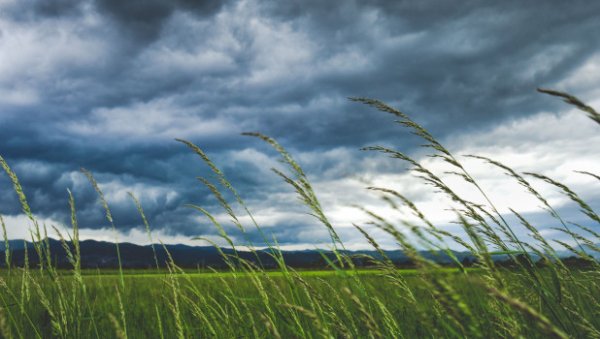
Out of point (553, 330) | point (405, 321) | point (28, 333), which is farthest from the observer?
point (405, 321)

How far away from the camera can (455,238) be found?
7.47 feet

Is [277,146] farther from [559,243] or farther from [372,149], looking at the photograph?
[559,243]

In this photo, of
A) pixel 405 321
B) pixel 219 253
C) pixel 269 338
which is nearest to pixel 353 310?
pixel 405 321

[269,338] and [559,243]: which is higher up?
[559,243]

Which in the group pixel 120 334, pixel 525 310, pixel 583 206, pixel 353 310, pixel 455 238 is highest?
pixel 583 206

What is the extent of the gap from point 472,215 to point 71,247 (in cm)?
272

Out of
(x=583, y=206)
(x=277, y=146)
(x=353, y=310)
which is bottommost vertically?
(x=353, y=310)

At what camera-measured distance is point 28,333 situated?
3723 millimetres

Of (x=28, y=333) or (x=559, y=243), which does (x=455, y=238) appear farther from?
(x=28, y=333)

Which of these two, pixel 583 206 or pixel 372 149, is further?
pixel 372 149

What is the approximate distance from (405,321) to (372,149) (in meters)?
2.41

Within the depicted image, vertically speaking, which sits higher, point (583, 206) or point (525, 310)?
point (583, 206)

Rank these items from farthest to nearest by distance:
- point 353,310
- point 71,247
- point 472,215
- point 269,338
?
1. point 353,310
2. point 269,338
3. point 71,247
4. point 472,215

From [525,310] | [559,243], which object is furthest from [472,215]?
[525,310]
